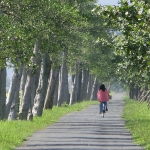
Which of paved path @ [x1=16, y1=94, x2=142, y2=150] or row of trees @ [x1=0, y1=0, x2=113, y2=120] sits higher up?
row of trees @ [x1=0, y1=0, x2=113, y2=120]

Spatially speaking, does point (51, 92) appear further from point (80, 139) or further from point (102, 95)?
point (80, 139)

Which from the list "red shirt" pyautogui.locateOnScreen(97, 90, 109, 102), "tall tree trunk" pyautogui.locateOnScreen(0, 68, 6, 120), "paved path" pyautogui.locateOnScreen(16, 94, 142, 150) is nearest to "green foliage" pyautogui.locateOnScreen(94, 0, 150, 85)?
"paved path" pyautogui.locateOnScreen(16, 94, 142, 150)

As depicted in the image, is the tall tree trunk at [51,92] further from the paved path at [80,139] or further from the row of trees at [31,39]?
the paved path at [80,139]

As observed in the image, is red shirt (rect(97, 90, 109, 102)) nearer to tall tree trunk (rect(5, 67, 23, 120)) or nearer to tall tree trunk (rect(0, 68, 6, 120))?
tall tree trunk (rect(5, 67, 23, 120))

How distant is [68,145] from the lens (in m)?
19.3

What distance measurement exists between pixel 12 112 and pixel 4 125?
798cm

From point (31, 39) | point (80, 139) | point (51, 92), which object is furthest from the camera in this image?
point (51, 92)

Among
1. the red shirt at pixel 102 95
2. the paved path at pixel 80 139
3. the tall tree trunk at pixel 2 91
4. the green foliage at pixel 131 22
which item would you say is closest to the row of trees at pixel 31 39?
the tall tree trunk at pixel 2 91

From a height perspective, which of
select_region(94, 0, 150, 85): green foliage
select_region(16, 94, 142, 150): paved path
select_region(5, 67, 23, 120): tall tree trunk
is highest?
select_region(94, 0, 150, 85): green foliage

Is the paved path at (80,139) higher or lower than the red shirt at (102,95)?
lower

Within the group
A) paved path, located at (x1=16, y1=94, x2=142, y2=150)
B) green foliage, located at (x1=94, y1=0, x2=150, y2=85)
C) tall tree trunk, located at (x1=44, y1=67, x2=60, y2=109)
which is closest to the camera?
green foliage, located at (x1=94, y1=0, x2=150, y2=85)

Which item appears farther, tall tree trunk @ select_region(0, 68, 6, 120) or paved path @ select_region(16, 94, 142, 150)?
tall tree trunk @ select_region(0, 68, 6, 120)

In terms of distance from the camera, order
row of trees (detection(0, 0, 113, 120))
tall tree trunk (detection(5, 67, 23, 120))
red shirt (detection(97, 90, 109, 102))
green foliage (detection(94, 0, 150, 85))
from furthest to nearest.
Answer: red shirt (detection(97, 90, 109, 102)), tall tree trunk (detection(5, 67, 23, 120)), row of trees (detection(0, 0, 113, 120)), green foliage (detection(94, 0, 150, 85))

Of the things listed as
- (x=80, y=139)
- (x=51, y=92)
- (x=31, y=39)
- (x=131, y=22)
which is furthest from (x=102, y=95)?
(x=131, y=22)
